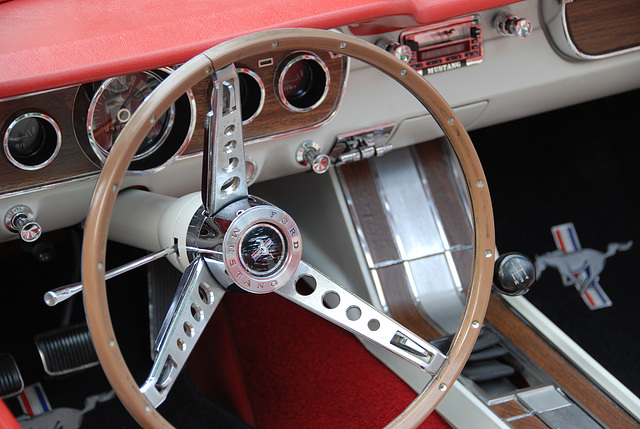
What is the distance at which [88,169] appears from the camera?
1.29m

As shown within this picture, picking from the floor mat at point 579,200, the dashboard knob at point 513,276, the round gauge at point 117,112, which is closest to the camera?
the round gauge at point 117,112

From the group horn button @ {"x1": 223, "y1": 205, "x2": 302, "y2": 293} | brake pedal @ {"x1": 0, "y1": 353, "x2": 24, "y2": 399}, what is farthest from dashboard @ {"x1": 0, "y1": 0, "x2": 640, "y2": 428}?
brake pedal @ {"x1": 0, "y1": 353, "x2": 24, "y2": 399}

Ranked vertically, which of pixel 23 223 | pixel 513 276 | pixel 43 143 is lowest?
pixel 23 223

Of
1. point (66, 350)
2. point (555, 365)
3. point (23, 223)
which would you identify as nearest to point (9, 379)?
point (66, 350)

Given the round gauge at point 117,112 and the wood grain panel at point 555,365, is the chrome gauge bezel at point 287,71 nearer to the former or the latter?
the round gauge at point 117,112

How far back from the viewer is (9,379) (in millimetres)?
1591

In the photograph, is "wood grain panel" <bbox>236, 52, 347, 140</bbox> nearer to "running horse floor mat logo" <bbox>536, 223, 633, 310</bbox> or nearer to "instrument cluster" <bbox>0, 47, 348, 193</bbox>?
"instrument cluster" <bbox>0, 47, 348, 193</bbox>

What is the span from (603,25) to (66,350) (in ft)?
4.50

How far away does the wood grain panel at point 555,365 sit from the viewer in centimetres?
155

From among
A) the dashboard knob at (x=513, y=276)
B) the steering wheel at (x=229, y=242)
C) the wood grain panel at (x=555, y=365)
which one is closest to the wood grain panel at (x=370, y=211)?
the wood grain panel at (x=555, y=365)

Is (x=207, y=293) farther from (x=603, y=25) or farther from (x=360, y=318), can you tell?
(x=603, y=25)

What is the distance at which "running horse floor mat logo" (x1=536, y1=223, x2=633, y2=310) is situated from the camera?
78.4 inches

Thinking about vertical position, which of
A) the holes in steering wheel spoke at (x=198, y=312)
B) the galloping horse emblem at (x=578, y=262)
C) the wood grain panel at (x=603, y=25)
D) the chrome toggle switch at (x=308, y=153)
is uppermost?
the wood grain panel at (x=603, y=25)

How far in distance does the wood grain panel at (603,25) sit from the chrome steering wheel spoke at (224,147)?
0.90 metres
